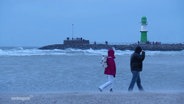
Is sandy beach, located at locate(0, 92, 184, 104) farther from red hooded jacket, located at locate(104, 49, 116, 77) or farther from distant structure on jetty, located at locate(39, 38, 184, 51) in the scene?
distant structure on jetty, located at locate(39, 38, 184, 51)

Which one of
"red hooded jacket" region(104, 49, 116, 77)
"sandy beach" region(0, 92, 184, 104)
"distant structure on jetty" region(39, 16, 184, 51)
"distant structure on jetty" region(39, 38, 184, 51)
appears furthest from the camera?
"distant structure on jetty" region(39, 38, 184, 51)

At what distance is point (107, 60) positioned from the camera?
13.2 meters

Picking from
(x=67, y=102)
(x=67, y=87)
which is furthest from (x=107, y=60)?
(x=67, y=87)

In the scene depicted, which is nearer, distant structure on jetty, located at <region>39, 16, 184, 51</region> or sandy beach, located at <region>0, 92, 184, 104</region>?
sandy beach, located at <region>0, 92, 184, 104</region>

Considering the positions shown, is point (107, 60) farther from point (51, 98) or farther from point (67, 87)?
point (67, 87)

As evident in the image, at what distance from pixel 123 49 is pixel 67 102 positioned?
205ft

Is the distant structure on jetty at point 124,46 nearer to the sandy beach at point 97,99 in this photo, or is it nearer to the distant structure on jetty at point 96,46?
the distant structure on jetty at point 96,46

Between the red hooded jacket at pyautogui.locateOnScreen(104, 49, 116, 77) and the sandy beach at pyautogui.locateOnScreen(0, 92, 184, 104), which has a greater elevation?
the red hooded jacket at pyautogui.locateOnScreen(104, 49, 116, 77)

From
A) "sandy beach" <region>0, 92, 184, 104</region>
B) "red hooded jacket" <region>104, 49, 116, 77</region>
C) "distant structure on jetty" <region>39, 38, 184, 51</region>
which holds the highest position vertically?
"red hooded jacket" <region>104, 49, 116, 77</region>

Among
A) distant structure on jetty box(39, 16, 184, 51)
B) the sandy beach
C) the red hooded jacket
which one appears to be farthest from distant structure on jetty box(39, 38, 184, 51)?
the sandy beach

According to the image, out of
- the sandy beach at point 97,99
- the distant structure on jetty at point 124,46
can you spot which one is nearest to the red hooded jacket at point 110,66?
the sandy beach at point 97,99

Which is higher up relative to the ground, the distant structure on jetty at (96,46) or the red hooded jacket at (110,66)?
the red hooded jacket at (110,66)

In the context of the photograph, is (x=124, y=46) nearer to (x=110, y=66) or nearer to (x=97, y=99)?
(x=110, y=66)

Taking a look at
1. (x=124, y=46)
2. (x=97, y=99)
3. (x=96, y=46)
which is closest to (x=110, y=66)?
(x=97, y=99)
